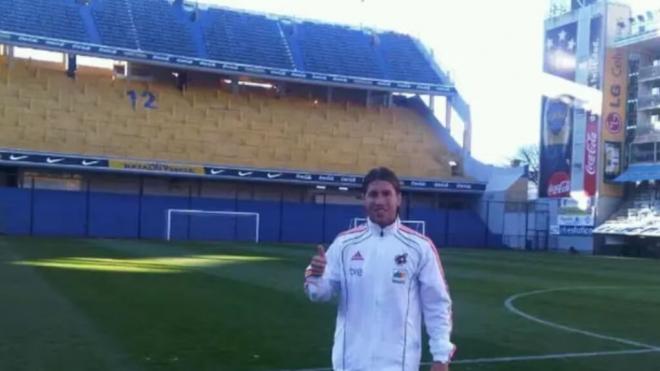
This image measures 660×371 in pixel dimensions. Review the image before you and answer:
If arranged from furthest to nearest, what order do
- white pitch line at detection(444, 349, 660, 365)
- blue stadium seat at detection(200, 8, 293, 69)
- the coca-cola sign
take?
the coca-cola sign → blue stadium seat at detection(200, 8, 293, 69) → white pitch line at detection(444, 349, 660, 365)

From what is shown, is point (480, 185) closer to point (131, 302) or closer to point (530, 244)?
point (530, 244)

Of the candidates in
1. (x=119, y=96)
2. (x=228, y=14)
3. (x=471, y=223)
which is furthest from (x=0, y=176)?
(x=471, y=223)

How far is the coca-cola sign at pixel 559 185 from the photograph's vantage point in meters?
47.3

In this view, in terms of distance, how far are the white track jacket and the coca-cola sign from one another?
45117 millimetres

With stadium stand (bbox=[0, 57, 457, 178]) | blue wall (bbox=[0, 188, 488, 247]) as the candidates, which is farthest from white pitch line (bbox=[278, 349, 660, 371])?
stadium stand (bbox=[0, 57, 457, 178])

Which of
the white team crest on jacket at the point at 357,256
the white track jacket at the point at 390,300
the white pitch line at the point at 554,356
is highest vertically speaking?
the white team crest on jacket at the point at 357,256

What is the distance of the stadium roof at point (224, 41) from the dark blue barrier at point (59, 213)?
25.5ft

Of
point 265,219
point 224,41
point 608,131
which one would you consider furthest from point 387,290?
point 608,131

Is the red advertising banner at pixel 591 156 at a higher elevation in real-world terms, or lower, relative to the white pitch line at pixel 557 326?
higher

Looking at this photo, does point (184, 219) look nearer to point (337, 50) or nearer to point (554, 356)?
point (337, 50)

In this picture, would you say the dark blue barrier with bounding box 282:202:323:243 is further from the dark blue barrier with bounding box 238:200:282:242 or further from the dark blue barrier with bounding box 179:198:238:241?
the dark blue barrier with bounding box 179:198:238:241

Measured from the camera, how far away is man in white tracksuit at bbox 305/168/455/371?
4027 millimetres

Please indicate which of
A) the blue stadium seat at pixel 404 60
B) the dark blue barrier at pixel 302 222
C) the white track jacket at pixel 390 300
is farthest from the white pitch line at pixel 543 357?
the blue stadium seat at pixel 404 60

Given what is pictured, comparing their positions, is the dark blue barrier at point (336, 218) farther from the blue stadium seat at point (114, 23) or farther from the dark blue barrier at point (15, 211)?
the dark blue barrier at point (15, 211)
